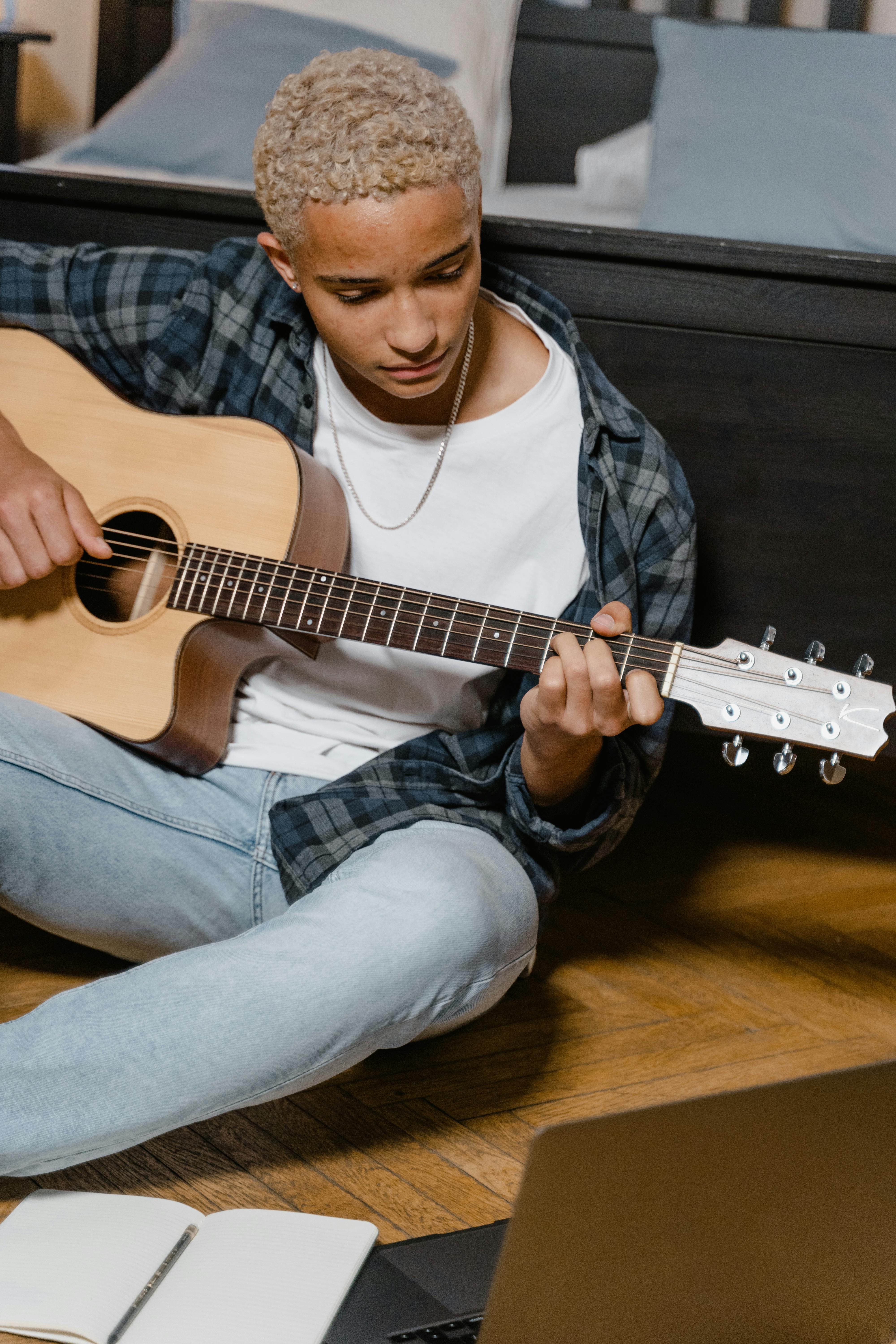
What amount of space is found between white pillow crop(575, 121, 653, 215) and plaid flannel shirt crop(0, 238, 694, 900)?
3.30 feet

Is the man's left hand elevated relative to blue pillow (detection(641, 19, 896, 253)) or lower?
lower

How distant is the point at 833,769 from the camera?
0.87 metres

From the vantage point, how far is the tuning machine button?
2.83 feet

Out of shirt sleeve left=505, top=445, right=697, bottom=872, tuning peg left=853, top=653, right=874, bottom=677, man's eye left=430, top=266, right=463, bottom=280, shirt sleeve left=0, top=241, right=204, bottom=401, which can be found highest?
man's eye left=430, top=266, right=463, bottom=280

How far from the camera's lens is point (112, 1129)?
0.85m

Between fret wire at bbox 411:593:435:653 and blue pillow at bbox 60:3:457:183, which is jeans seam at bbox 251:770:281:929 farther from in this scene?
blue pillow at bbox 60:3:457:183

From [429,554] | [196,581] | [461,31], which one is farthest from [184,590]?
[461,31]

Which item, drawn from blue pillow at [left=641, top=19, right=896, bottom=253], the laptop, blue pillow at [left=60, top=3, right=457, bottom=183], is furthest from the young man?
blue pillow at [left=60, top=3, right=457, bottom=183]

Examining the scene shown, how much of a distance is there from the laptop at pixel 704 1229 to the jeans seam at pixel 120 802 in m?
0.44

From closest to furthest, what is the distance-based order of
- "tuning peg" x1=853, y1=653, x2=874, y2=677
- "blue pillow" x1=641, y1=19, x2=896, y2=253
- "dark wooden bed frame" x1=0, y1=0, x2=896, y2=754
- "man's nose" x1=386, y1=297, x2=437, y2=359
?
"tuning peg" x1=853, y1=653, x2=874, y2=677, "man's nose" x1=386, y1=297, x2=437, y2=359, "dark wooden bed frame" x1=0, y1=0, x2=896, y2=754, "blue pillow" x1=641, y1=19, x2=896, y2=253

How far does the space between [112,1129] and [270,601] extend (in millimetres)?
434

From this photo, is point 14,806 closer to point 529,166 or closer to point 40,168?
point 40,168

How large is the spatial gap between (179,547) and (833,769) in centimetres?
59

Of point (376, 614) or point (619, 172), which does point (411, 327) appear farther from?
point (619, 172)
